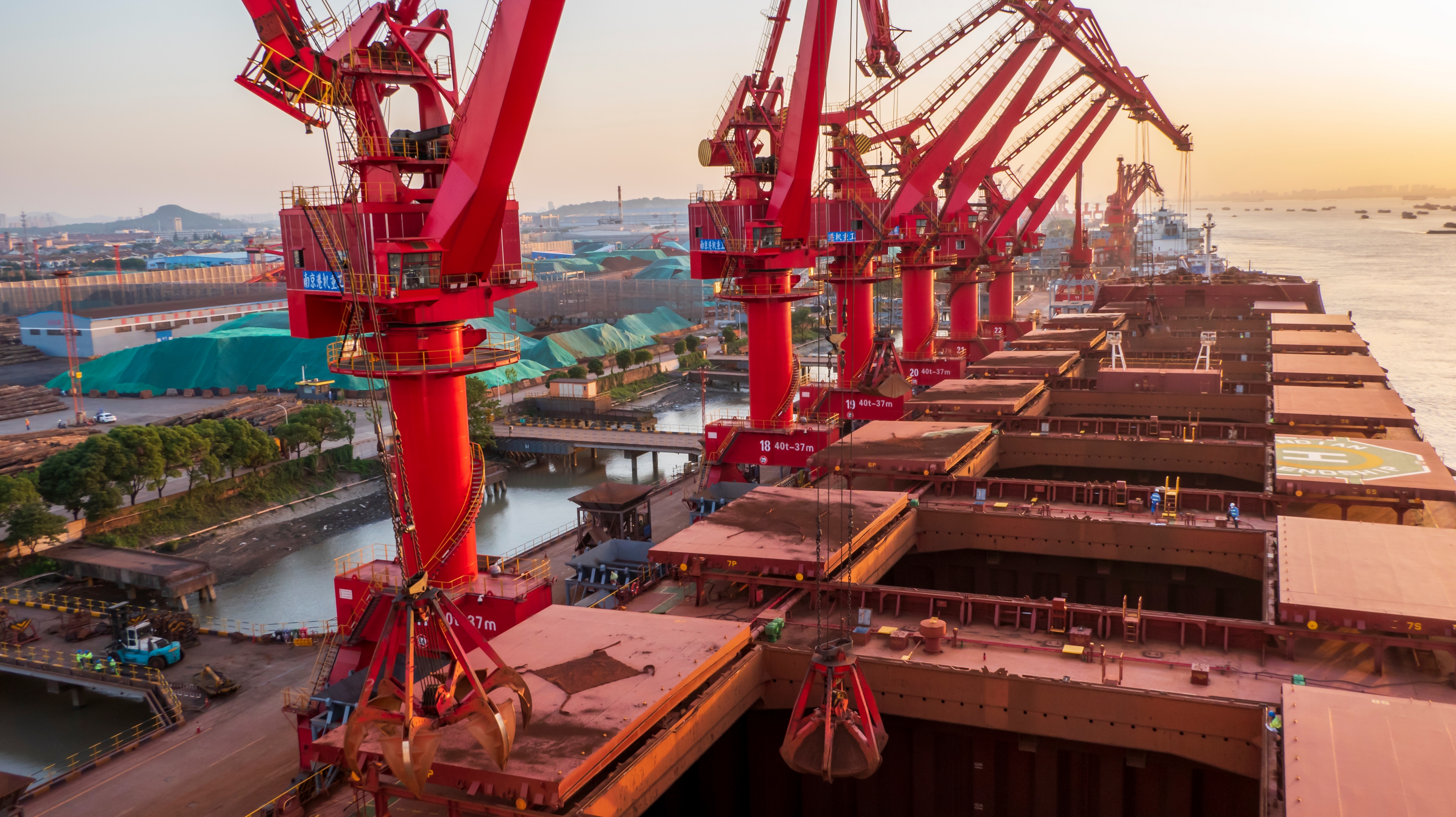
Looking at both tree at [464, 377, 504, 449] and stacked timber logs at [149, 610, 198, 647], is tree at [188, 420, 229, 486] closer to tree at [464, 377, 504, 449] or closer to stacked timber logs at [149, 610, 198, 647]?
tree at [464, 377, 504, 449]

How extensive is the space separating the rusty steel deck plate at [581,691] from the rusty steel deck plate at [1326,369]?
1139 inches

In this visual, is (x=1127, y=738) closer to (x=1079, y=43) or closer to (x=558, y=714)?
(x=558, y=714)

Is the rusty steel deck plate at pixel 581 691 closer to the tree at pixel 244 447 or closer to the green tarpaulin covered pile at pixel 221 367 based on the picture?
the tree at pixel 244 447

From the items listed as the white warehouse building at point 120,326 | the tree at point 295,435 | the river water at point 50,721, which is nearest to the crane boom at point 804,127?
the river water at point 50,721

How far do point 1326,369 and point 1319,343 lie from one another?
7.96 metres

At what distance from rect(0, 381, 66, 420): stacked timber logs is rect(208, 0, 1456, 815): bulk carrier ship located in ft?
188

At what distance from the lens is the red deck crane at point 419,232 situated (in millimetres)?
19000

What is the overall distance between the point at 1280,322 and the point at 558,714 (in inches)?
2080

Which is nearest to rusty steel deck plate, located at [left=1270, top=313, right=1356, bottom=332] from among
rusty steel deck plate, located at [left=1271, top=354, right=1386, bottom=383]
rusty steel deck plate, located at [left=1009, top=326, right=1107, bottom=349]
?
rusty steel deck plate, located at [left=1009, top=326, right=1107, bottom=349]

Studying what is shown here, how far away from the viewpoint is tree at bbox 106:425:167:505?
1832 inches

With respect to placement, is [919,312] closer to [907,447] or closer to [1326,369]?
[1326,369]

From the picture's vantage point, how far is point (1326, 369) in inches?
1505

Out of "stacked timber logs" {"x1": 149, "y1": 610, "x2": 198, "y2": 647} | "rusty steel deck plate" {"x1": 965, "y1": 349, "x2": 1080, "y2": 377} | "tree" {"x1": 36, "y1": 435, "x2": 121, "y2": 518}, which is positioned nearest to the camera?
"stacked timber logs" {"x1": 149, "y1": 610, "x2": 198, "y2": 647}

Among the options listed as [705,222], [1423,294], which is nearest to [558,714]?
[705,222]
